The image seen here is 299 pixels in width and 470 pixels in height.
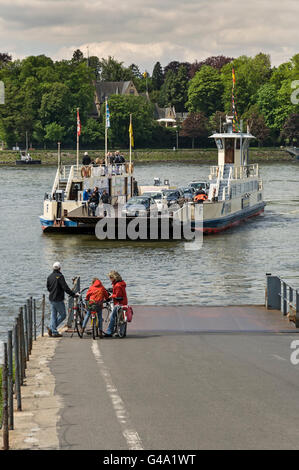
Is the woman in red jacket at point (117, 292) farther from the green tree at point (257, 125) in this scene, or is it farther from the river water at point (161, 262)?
the green tree at point (257, 125)

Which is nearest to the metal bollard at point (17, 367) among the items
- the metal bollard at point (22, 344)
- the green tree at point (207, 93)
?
the metal bollard at point (22, 344)

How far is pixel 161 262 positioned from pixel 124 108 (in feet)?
421

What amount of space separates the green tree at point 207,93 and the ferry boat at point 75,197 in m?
127

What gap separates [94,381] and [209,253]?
99.6ft

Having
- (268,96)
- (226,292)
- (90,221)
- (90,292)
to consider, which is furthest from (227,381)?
(268,96)

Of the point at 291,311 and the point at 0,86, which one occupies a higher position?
the point at 0,86

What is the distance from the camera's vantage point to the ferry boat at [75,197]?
166 ft

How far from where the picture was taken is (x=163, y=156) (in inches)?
6535

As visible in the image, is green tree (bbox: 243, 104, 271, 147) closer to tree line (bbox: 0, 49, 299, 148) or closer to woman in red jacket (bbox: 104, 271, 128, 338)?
tree line (bbox: 0, 49, 299, 148)

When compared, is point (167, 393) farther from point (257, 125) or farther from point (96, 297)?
point (257, 125)

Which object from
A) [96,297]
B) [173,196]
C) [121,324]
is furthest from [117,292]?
[173,196]

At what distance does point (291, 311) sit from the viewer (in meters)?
22.2

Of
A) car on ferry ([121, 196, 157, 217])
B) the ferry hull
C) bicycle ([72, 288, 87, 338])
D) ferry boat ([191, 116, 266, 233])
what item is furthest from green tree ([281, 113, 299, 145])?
bicycle ([72, 288, 87, 338])
